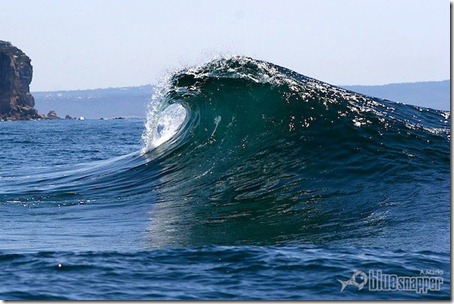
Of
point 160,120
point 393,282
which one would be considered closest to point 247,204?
point 393,282

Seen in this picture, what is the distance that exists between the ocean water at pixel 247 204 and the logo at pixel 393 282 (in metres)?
0.02

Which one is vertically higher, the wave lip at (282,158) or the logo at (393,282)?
the wave lip at (282,158)

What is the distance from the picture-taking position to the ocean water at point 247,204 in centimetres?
877

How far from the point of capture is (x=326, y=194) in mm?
14305

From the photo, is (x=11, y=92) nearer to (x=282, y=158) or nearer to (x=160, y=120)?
(x=160, y=120)

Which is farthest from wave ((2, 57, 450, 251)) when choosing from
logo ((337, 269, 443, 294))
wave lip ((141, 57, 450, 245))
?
logo ((337, 269, 443, 294))

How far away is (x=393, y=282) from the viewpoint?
8641mm

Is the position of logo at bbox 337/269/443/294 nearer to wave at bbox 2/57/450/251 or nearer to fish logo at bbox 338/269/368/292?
fish logo at bbox 338/269/368/292

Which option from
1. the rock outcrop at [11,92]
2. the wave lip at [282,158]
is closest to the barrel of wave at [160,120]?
the wave lip at [282,158]

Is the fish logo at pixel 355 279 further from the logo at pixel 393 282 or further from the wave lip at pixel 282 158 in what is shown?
the wave lip at pixel 282 158

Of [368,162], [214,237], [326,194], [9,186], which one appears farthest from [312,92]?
[214,237]

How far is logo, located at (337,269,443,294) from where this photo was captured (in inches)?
334

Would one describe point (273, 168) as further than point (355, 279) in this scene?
Yes

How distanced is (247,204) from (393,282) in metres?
5.99
